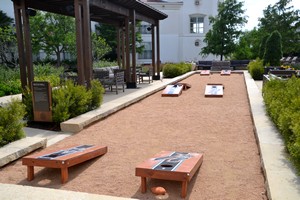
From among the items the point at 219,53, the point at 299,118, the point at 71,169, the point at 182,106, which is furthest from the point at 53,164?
the point at 219,53

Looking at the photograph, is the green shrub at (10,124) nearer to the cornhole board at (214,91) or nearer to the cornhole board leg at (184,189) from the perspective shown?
the cornhole board leg at (184,189)

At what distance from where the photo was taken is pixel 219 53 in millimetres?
34000

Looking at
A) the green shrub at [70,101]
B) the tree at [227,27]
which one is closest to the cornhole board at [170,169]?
the green shrub at [70,101]

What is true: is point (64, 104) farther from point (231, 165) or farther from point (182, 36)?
point (182, 36)

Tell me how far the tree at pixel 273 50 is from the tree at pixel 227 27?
50.7 feet

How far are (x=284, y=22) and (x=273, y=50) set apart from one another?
18.2 m

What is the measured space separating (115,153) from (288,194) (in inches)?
113

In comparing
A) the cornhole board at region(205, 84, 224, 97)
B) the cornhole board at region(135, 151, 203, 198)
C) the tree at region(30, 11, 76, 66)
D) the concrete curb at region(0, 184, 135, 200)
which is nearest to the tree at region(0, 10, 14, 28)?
the tree at region(30, 11, 76, 66)

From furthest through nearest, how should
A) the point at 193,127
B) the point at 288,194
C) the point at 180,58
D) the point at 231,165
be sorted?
the point at 180,58
the point at 193,127
the point at 231,165
the point at 288,194

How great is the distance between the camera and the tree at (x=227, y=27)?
33.1 metres

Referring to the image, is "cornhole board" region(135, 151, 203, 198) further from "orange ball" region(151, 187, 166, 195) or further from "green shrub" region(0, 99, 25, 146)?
"green shrub" region(0, 99, 25, 146)

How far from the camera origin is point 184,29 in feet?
141

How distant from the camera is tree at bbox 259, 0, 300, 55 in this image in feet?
112

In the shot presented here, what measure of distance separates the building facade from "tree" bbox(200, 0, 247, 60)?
841 centimetres
